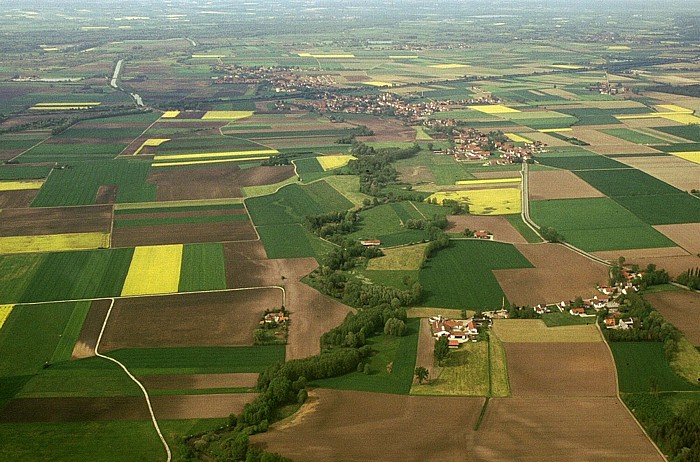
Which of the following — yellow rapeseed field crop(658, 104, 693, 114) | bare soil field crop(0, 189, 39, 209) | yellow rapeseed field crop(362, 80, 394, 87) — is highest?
yellow rapeseed field crop(658, 104, 693, 114)

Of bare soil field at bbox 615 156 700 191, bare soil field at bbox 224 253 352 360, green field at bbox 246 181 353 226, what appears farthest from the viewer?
bare soil field at bbox 615 156 700 191

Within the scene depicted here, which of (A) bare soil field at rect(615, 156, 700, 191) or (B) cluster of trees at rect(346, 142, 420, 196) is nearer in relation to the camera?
(A) bare soil field at rect(615, 156, 700, 191)

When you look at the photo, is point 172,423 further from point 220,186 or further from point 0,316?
point 220,186

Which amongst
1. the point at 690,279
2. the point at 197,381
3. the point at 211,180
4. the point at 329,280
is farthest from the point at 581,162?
the point at 197,381

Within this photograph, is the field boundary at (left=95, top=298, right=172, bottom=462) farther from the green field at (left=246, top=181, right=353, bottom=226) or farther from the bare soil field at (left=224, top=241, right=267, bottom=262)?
the green field at (left=246, top=181, right=353, bottom=226)

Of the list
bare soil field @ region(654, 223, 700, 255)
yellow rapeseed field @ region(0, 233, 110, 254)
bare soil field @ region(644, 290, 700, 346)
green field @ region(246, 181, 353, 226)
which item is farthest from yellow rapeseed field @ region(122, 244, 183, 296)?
bare soil field @ region(654, 223, 700, 255)

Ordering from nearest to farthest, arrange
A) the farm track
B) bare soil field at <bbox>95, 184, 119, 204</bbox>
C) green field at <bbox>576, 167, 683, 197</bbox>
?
1. the farm track
2. bare soil field at <bbox>95, 184, 119, 204</bbox>
3. green field at <bbox>576, 167, 683, 197</bbox>

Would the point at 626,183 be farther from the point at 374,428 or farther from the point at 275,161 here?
the point at 374,428
